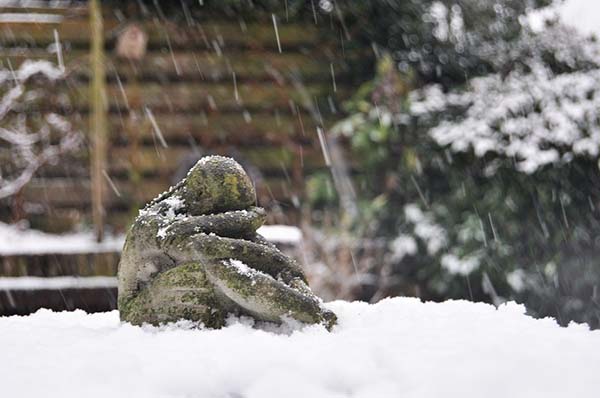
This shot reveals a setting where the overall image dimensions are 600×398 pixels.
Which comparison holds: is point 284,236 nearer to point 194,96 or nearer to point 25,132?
point 194,96

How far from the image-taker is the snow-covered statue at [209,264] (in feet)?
7.70

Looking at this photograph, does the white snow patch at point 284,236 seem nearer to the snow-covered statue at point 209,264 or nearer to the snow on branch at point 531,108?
the snow on branch at point 531,108

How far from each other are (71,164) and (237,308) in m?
5.02

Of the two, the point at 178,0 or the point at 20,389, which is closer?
the point at 20,389

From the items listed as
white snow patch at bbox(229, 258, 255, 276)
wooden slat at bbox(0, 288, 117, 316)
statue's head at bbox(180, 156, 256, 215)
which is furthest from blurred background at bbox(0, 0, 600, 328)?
white snow patch at bbox(229, 258, 255, 276)

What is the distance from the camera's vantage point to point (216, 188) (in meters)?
2.61

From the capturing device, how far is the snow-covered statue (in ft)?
7.70

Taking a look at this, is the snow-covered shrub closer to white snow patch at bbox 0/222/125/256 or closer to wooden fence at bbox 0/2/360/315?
wooden fence at bbox 0/2/360/315

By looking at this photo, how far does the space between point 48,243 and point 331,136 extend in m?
2.83

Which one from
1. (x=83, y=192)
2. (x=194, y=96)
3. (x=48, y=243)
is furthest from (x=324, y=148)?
(x=48, y=243)

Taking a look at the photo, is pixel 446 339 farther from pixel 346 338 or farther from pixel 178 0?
pixel 178 0

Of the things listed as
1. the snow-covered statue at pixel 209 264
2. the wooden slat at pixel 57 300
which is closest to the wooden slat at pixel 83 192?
the wooden slat at pixel 57 300

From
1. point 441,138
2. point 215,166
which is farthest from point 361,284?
point 215,166

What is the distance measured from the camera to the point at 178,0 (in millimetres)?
7434
